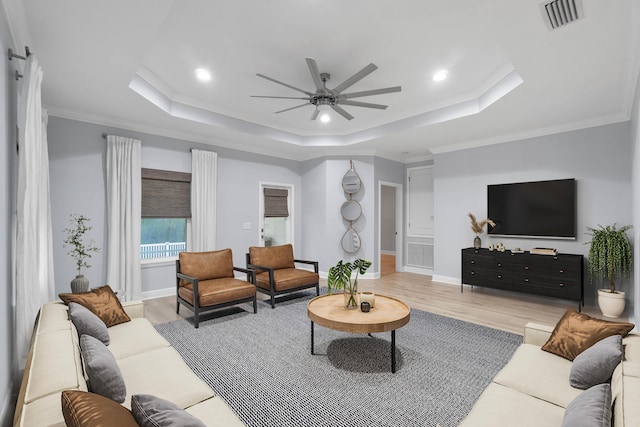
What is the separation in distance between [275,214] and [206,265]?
2573 millimetres

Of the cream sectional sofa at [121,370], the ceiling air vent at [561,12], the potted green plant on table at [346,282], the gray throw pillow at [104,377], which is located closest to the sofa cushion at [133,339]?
the cream sectional sofa at [121,370]

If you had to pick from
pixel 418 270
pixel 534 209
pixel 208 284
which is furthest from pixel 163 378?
pixel 418 270

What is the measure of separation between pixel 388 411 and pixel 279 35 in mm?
3207

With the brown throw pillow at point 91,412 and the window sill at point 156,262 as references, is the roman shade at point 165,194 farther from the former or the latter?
the brown throw pillow at point 91,412

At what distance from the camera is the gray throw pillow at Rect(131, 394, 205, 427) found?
3.43 feet

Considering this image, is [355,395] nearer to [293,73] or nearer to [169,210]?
[293,73]

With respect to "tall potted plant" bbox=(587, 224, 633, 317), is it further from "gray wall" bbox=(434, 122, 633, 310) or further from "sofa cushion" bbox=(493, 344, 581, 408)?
"sofa cushion" bbox=(493, 344, 581, 408)

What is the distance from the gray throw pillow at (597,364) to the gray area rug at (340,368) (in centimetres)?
75

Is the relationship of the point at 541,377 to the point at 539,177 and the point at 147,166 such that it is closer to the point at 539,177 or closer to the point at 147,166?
the point at 539,177

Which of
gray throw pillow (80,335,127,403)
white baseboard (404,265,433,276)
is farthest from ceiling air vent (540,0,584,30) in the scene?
white baseboard (404,265,433,276)

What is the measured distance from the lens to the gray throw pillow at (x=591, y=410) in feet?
3.53

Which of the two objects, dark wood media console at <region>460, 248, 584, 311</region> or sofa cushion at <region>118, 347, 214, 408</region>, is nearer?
sofa cushion at <region>118, 347, 214, 408</region>

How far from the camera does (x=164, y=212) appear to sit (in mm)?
5055

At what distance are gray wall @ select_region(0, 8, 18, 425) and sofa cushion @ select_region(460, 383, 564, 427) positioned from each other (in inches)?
92.6
